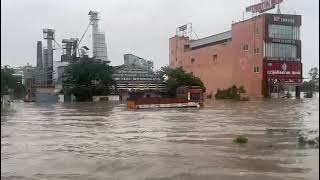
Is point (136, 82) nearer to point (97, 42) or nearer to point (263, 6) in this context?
point (97, 42)

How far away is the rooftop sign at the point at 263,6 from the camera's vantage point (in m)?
68.9

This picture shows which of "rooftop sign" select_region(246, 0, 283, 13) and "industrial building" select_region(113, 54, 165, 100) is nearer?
"rooftop sign" select_region(246, 0, 283, 13)

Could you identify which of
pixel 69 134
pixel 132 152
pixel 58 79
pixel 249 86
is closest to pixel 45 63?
pixel 58 79

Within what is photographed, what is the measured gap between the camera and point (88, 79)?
70812mm

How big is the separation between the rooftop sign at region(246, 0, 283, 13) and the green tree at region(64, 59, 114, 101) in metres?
23.2

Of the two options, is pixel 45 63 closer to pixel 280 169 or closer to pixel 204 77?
pixel 204 77

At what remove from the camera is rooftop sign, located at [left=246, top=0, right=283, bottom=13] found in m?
68.9

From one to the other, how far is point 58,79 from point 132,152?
75027 millimetres

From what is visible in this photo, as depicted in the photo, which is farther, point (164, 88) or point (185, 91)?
point (164, 88)

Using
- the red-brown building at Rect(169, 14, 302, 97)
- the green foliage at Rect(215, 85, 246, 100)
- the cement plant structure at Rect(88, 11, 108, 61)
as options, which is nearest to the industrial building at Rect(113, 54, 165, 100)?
the green foliage at Rect(215, 85, 246, 100)

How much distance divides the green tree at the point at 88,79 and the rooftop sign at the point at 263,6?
23164 mm

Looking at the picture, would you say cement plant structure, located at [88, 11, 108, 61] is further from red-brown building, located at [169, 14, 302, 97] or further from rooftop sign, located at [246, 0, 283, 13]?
rooftop sign, located at [246, 0, 283, 13]

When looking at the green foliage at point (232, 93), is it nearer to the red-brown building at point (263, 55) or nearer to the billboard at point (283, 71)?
the red-brown building at point (263, 55)

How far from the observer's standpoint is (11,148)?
14.5 metres
